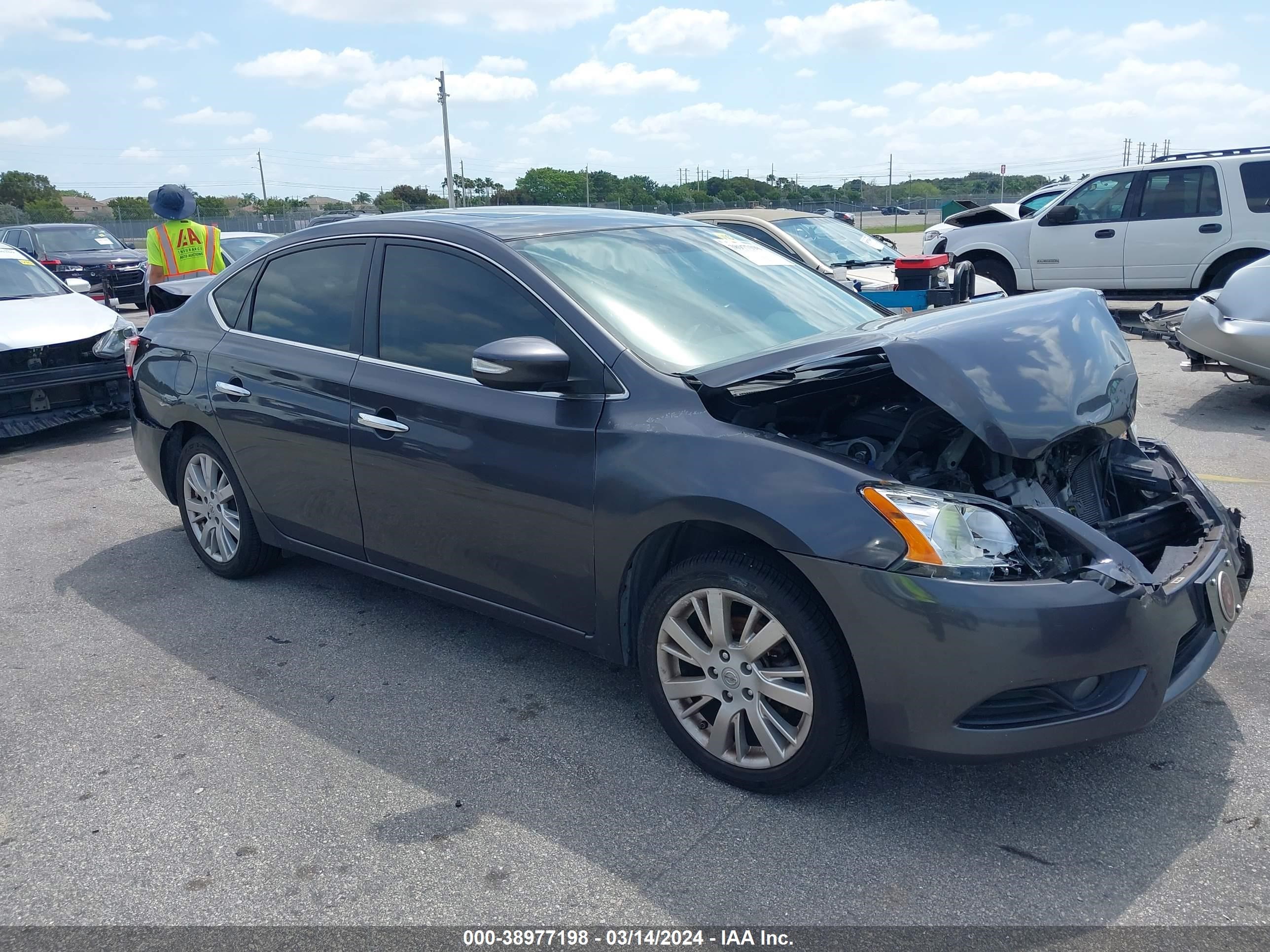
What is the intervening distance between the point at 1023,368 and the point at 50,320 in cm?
807

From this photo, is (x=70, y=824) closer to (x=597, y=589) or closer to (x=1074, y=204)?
(x=597, y=589)

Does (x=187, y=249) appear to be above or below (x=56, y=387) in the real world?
above

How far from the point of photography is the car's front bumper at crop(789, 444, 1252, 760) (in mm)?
Answer: 2643

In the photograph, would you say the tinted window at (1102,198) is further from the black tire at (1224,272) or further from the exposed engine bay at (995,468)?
the exposed engine bay at (995,468)

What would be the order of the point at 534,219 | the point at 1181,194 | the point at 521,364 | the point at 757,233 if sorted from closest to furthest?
the point at 521,364, the point at 534,219, the point at 757,233, the point at 1181,194

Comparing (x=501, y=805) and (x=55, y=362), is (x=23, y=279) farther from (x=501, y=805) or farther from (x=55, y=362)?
(x=501, y=805)

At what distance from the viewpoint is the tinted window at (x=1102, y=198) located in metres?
12.6

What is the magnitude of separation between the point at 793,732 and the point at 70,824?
2142 mm

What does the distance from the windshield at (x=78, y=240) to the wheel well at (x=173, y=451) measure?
1675cm

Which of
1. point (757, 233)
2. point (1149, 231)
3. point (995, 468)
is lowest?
point (995, 468)

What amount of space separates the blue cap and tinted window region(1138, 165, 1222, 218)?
10494 millimetres

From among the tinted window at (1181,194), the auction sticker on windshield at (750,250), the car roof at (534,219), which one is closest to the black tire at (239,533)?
the car roof at (534,219)

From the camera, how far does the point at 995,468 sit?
3248mm

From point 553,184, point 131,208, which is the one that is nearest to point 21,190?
point 131,208
